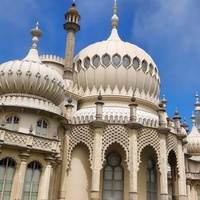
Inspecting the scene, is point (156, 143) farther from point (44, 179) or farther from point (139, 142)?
point (44, 179)

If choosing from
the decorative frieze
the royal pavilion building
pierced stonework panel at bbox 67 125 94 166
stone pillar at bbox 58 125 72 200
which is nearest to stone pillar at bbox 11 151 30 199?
the royal pavilion building

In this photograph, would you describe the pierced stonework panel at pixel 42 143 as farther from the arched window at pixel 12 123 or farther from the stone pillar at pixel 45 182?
the arched window at pixel 12 123

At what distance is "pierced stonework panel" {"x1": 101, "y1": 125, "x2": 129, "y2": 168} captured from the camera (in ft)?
58.5

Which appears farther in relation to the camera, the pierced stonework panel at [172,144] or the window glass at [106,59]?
the window glass at [106,59]

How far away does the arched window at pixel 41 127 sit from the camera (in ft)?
52.9

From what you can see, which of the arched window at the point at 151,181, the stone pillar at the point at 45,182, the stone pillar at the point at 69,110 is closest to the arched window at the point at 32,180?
the stone pillar at the point at 45,182

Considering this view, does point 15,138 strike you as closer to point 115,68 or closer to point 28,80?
point 28,80

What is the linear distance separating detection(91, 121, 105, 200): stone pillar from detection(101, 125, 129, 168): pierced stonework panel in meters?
0.33

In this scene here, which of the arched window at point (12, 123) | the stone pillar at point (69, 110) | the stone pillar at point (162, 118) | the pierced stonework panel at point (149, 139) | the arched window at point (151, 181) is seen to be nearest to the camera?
the arched window at point (12, 123)

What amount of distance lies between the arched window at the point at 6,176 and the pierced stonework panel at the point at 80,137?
4.60 metres

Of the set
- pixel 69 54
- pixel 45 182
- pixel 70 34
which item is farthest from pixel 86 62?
pixel 45 182

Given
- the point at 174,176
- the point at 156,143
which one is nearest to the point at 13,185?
the point at 156,143

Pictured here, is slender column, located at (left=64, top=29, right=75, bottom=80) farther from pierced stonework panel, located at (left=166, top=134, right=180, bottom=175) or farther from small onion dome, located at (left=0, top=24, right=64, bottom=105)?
pierced stonework panel, located at (left=166, top=134, right=180, bottom=175)

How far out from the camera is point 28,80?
16.4 meters
